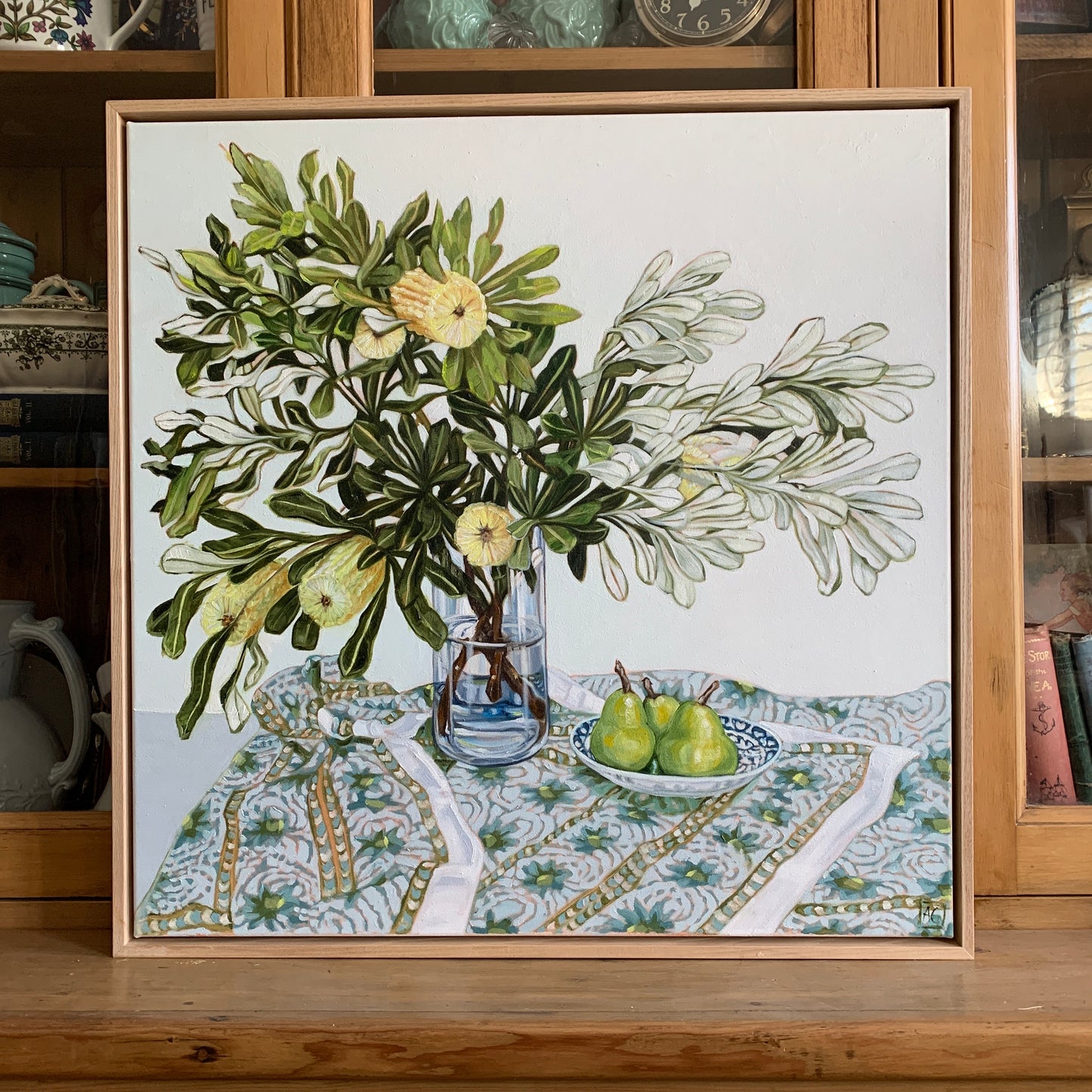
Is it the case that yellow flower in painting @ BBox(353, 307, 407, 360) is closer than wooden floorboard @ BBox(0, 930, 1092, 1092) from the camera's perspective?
No

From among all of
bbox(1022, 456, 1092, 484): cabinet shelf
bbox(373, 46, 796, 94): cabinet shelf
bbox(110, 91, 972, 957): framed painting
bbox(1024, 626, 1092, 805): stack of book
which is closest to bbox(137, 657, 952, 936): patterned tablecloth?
bbox(110, 91, 972, 957): framed painting

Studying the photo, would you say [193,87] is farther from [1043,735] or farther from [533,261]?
[1043,735]

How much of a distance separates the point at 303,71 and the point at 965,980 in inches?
38.5

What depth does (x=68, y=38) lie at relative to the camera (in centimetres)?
84

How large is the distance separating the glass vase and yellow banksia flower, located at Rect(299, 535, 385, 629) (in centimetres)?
6

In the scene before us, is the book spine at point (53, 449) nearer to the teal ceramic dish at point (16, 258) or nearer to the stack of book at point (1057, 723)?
the teal ceramic dish at point (16, 258)

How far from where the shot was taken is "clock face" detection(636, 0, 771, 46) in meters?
0.82

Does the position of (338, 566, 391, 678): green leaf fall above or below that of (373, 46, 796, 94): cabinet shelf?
below

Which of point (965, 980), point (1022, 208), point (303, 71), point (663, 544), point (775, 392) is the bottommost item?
point (965, 980)

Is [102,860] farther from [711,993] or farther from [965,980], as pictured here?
[965,980]

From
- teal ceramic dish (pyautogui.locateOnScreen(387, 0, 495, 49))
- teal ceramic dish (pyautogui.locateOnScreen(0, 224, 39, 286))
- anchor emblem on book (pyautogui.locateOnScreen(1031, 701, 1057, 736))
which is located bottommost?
anchor emblem on book (pyautogui.locateOnScreen(1031, 701, 1057, 736))

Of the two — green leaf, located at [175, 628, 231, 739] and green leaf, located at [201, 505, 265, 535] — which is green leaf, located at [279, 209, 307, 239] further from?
green leaf, located at [175, 628, 231, 739]

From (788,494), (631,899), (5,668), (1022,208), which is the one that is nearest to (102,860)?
(5,668)

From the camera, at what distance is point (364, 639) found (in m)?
0.80
